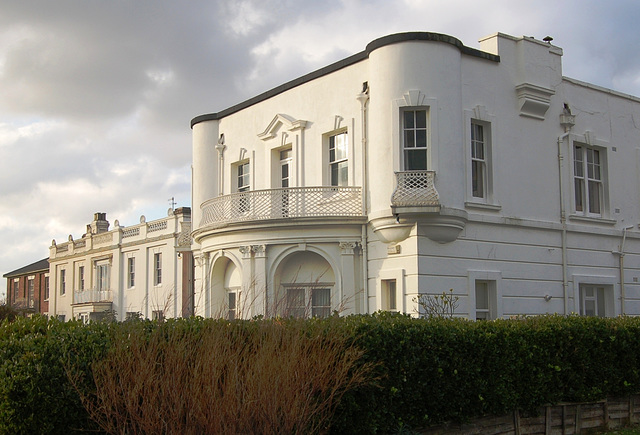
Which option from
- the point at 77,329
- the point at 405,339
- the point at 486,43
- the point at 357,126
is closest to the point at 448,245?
the point at 357,126

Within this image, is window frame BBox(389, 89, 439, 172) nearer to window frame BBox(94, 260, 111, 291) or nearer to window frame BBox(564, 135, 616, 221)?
window frame BBox(564, 135, 616, 221)

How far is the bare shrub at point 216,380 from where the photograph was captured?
827 cm

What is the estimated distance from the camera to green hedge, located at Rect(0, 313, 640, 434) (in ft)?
28.1

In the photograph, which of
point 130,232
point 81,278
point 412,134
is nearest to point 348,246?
point 412,134

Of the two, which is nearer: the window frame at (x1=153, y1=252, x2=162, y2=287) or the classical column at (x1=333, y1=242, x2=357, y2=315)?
the classical column at (x1=333, y1=242, x2=357, y2=315)

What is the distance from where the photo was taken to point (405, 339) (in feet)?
34.2

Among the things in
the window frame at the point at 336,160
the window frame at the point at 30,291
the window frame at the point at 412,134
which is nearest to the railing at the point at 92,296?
the window frame at the point at 30,291

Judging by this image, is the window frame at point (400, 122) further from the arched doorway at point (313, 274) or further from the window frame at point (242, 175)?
the window frame at point (242, 175)

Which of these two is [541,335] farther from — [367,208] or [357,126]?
[357,126]

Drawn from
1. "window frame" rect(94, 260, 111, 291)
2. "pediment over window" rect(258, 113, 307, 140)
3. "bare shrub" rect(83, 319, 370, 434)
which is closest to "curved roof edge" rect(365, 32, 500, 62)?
"pediment over window" rect(258, 113, 307, 140)

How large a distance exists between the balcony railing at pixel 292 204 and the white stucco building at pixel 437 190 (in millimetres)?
44

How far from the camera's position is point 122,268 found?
46219 millimetres

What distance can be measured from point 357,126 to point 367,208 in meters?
2.50

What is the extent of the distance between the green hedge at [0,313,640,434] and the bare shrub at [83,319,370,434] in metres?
0.27
